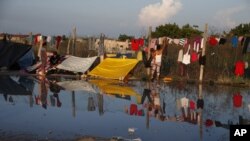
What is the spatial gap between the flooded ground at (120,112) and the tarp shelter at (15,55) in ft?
19.8

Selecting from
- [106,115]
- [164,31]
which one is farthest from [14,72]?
[164,31]

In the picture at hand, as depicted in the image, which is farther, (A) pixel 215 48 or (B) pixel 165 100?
(A) pixel 215 48

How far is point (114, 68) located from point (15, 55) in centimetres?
569

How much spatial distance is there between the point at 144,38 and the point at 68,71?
4313mm

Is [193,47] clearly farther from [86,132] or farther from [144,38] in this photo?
[86,132]

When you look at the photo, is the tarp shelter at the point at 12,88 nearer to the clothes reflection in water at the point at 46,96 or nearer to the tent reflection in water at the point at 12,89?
the tent reflection in water at the point at 12,89

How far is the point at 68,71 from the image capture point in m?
23.2

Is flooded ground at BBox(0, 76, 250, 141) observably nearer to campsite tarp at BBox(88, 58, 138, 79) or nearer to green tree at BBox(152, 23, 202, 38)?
campsite tarp at BBox(88, 58, 138, 79)

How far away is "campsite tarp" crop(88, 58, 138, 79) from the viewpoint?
70.2 feet

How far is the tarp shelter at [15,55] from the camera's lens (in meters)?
23.7

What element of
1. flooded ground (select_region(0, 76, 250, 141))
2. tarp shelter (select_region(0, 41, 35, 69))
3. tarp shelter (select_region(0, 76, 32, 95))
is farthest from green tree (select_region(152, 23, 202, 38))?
tarp shelter (select_region(0, 76, 32, 95))

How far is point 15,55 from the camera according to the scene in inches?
942

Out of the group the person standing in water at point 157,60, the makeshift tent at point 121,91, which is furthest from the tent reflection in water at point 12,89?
the person standing in water at point 157,60

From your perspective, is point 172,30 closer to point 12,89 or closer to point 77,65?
point 77,65
